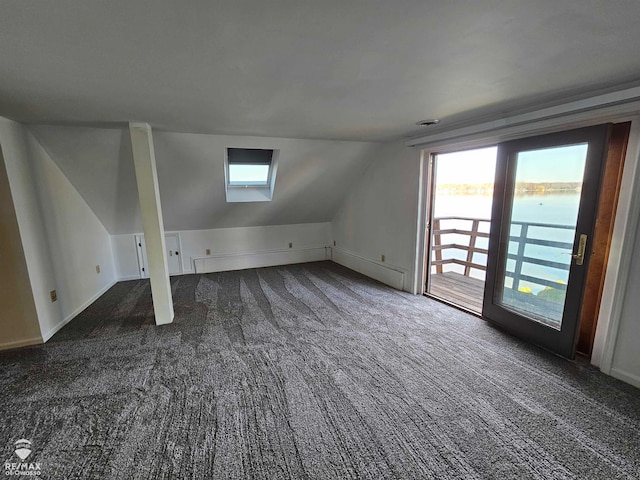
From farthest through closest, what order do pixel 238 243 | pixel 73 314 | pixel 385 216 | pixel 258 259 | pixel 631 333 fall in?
pixel 258 259 → pixel 238 243 → pixel 385 216 → pixel 73 314 → pixel 631 333

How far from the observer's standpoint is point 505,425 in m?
1.70

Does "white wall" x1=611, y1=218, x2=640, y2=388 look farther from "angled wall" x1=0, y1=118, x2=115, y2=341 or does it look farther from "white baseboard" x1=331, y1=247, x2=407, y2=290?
"angled wall" x1=0, y1=118, x2=115, y2=341

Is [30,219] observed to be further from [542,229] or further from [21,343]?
[542,229]

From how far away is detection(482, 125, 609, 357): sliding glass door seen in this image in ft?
7.22

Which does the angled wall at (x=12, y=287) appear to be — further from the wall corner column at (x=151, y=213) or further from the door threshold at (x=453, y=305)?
the door threshold at (x=453, y=305)

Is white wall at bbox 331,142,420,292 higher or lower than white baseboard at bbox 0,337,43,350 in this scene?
higher

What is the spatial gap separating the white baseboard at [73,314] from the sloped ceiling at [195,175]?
860 mm

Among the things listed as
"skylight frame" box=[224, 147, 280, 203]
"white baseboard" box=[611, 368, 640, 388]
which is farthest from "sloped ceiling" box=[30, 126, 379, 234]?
"white baseboard" box=[611, 368, 640, 388]

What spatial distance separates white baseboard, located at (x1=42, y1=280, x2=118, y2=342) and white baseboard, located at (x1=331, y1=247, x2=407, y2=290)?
3745 millimetres

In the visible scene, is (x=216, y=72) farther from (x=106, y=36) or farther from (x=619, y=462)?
(x=619, y=462)

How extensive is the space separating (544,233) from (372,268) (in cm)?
241

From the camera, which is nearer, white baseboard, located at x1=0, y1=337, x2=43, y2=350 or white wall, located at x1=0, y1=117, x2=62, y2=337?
white wall, located at x1=0, y1=117, x2=62, y2=337

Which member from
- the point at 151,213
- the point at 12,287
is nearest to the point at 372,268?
the point at 151,213

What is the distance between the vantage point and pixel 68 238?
3277mm
